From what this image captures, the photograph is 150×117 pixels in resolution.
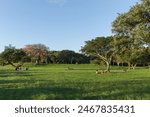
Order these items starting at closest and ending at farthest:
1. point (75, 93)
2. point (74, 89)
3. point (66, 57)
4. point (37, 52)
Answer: point (75, 93) < point (74, 89) < point (37, 52) < point (66, 57)

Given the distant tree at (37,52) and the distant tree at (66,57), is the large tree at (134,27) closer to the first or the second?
the distant tree at (37,52)

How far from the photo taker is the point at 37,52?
14838 centimetres

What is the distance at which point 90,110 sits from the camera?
33.9ft

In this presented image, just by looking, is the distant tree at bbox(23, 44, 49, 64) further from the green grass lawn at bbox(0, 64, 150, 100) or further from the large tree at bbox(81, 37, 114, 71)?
the green grass lawn at bbox(0, 64, 150, 100)

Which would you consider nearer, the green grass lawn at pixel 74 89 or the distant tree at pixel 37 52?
the green grass lawn at pixel 74 89

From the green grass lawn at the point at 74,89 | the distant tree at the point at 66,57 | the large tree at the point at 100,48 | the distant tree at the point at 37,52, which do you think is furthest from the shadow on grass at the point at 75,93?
the distant tree at the point at 66,57

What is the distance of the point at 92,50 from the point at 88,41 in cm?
358

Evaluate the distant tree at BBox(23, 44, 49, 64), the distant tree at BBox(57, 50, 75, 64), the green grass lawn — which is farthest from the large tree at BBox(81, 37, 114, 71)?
the distant tree at BBox(57, 50, 75, 64)

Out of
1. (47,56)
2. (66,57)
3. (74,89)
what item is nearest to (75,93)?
(74,89)

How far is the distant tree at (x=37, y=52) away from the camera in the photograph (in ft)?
478

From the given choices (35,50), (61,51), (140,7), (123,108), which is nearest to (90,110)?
(123,108)

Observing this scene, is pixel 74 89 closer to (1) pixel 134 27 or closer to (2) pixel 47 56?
(1) pixel 134 27

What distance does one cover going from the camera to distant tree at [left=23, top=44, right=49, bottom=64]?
145650mm

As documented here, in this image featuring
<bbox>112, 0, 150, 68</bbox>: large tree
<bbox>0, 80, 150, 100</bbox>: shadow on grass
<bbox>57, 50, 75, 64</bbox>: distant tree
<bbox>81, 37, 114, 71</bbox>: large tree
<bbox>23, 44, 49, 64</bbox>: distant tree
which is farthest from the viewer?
<bbox>57, 50, 75, 64</bbox>: distant tree
